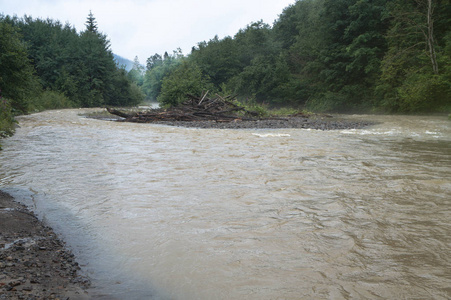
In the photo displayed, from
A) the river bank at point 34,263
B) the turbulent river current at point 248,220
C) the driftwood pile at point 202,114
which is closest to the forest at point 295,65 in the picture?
the driftwood pile at point 202,114

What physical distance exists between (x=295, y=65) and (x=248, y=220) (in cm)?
4033

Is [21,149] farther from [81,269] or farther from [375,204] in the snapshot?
[375,204]

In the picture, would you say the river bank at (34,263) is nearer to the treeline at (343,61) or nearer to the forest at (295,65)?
the forest at (295,65)

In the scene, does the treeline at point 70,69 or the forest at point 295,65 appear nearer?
the forest at point 295,65

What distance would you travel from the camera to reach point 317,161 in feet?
25.4

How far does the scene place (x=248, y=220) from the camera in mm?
4152

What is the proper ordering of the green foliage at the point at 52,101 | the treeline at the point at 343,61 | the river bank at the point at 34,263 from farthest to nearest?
the green foliage at the point at 52,101 < the treeline at the point at 343,61 < the river bank at the point at 34,263

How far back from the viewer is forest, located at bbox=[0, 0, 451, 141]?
22.7 m

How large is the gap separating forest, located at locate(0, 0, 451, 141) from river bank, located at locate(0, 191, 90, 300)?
8.08 m

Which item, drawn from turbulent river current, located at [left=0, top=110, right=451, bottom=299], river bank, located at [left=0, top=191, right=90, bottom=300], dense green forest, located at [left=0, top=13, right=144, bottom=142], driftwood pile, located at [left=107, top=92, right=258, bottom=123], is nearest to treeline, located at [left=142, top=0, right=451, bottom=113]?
driftwood pile, located at [left=107, top=92, right=258, bottom=123]

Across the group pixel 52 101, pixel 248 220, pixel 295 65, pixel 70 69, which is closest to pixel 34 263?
pixel 248 220

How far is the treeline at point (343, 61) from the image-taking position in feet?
77.7

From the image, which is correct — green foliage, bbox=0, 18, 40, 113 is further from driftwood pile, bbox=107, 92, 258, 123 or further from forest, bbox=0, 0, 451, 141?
driftwood pile, bbox=107, 92, 258, 123

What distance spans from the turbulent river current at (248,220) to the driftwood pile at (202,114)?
10.9m
